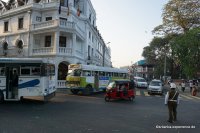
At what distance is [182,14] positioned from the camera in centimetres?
4178

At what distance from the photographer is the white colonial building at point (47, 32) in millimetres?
31094

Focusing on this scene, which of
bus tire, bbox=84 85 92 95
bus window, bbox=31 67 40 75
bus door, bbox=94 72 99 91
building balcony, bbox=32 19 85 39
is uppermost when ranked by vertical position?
building balcony, bbox=32 19 85 39

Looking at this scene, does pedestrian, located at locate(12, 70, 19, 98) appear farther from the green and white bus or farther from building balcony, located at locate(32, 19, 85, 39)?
building balcony, located at locate(32, 19, 85, 39)

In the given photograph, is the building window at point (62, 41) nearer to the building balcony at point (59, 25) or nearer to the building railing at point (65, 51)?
the building railing at point (65, 51)

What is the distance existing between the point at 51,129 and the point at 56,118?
2.37 m

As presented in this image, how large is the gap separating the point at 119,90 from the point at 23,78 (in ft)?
26.8

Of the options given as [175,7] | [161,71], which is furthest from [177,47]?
[161,71]

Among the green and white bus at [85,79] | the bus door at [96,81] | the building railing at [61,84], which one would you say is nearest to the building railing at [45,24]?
the building railing at [61,84]

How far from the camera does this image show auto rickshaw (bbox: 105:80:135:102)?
68.3ft

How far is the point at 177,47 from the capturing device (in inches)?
1476

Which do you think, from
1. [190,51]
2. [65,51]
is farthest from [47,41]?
[190,51]

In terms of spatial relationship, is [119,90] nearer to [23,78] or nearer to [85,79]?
[85,79]

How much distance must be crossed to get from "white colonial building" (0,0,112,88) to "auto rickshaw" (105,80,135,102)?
10982mm

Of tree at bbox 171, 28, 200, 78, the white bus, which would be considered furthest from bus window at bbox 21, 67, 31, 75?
tree at bbox 171, 28, 200, 78
